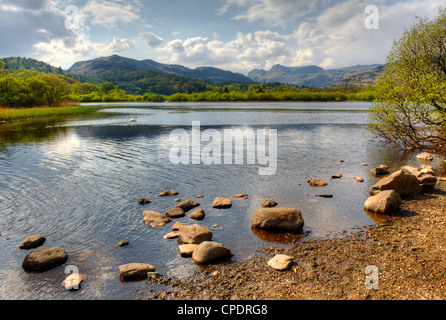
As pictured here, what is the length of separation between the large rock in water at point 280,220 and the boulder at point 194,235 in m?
2.83

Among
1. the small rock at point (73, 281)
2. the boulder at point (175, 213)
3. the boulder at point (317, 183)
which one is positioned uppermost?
the boulder at point (317, 183)

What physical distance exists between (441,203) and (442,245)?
6853 millimetres

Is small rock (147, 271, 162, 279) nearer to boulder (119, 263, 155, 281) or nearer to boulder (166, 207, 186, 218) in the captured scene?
boulder (119, 263, 155, 281)

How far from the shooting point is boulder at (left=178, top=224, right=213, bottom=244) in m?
12.9

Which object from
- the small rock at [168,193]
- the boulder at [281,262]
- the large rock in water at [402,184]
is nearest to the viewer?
the boulder at [281,262]

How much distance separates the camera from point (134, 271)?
34.1 ft

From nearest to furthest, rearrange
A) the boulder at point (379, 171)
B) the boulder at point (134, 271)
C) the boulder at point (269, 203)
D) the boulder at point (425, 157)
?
1. the boulder at point (134, 271)
2. the boulder at point (269, 203)
3. the boulder at point (379, 171)
4. the boulder at point (425, 157)

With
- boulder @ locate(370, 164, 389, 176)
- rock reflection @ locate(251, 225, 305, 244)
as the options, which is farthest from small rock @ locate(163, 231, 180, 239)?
Result: boulder @ locate(370, 164, 389, 176)

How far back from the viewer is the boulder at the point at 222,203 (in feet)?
57.7

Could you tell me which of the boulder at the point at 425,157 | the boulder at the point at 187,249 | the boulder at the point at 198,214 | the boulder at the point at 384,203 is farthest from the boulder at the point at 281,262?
the boulder at the point at 425,157

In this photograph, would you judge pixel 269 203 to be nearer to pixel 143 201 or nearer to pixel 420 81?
pixel 143 201

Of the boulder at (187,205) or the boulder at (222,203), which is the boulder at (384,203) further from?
the boulder at (187,205)
